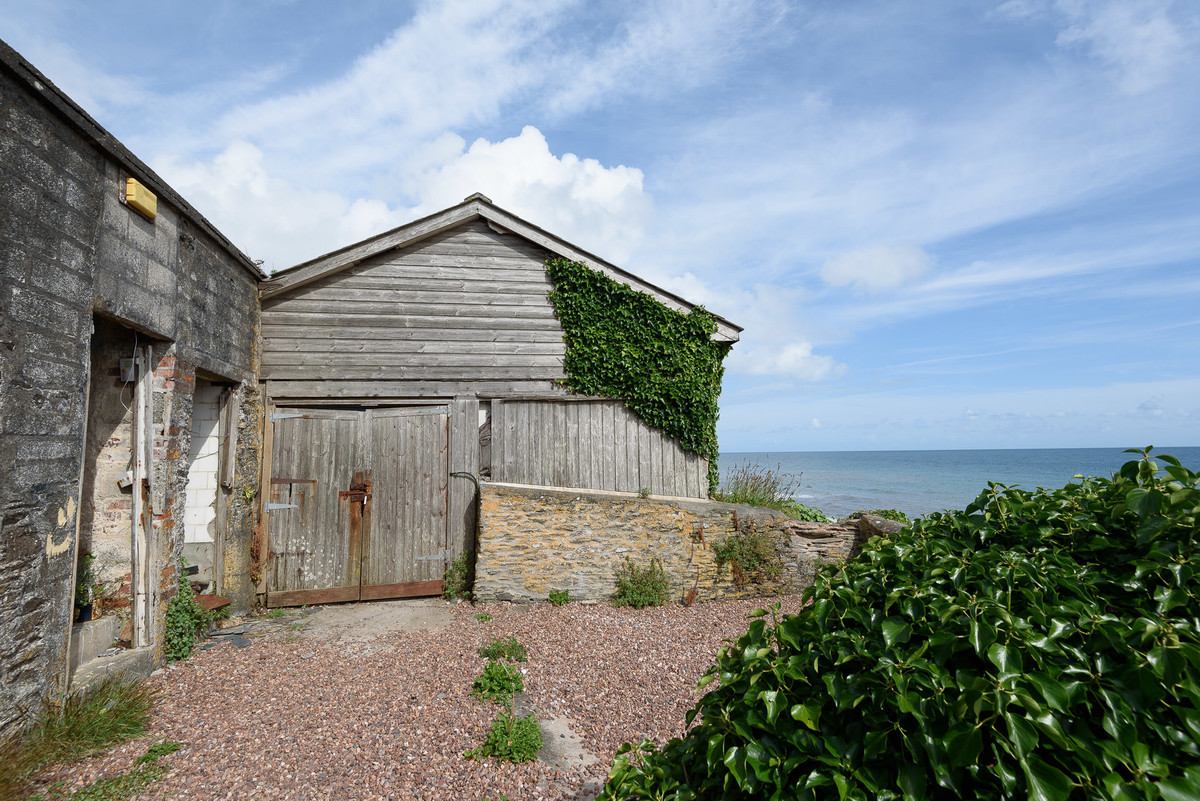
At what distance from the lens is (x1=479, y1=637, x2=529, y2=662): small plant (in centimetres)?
541

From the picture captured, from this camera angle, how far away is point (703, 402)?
815 centimetres

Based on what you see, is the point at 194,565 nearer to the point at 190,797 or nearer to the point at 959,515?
the point at 190,797

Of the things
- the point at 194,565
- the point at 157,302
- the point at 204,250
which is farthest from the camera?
the point at 194,565

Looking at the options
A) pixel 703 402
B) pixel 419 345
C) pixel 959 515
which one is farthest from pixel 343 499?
pixel 959 515

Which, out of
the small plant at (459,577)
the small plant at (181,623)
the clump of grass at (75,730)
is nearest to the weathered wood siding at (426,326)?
the small plant at (459,577)

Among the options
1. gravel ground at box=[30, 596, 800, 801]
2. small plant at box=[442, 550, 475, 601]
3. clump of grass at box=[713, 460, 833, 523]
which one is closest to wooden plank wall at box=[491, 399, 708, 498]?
small plant at box=[442, 550, 475, 601]

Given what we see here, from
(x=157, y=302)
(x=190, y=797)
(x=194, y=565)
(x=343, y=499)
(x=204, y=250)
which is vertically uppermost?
(x=204, y=250)

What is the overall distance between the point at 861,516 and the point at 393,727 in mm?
6445

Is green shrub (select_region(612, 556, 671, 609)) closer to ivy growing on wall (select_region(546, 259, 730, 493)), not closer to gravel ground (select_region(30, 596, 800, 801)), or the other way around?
gravel ground (select_region(30, 596, 800, 801))

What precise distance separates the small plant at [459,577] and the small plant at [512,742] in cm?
339

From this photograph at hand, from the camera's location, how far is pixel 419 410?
7672mm

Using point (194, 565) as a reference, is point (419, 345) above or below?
above

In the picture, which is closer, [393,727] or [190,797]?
[190,797]

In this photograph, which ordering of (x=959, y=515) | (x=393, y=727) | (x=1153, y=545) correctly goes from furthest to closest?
(x=393, y=727), (x=959, y=515), (x=1153, y=545)
